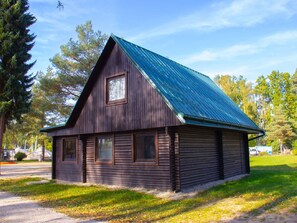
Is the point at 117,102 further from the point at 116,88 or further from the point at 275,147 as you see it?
the point at 275,147

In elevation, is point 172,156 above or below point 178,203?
above

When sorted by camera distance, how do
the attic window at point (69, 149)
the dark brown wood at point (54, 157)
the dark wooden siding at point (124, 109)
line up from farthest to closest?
the dark brown wood at point (54, 157) → the attic window at point (69, 149) → the dark wooden siding at point (124, 109)

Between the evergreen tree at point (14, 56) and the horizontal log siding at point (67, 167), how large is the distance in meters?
6.25

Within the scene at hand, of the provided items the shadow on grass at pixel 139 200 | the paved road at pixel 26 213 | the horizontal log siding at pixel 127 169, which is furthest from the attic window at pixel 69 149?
the paved road at pixel 26 213

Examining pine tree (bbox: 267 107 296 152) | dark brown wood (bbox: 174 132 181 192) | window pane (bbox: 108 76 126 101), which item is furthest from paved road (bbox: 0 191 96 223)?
pine tree (bbox: 267 107 296 152)

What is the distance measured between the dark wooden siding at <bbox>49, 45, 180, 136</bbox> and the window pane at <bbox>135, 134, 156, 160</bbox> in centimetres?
59

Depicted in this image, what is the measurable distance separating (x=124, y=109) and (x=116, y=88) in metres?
1.22

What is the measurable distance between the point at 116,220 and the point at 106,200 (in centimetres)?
A: 269

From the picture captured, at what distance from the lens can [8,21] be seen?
781 inches

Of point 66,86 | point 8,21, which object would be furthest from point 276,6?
point 66,86

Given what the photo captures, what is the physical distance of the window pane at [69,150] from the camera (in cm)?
1553

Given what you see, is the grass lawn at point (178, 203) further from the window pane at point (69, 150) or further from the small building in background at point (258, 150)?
the small building in background at point (258, 150)

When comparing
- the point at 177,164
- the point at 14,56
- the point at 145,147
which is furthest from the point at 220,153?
the point at 14,56

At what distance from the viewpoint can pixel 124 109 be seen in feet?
40.5
